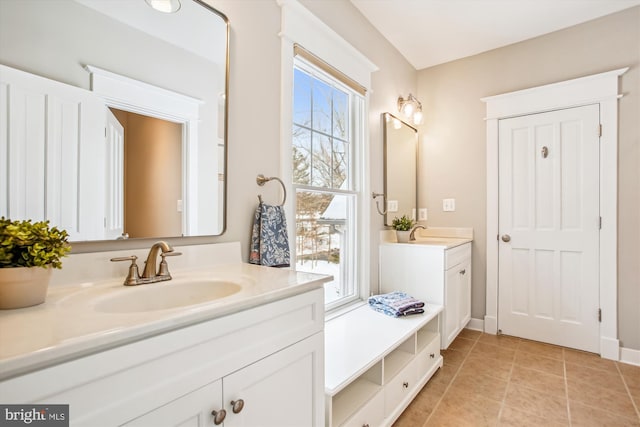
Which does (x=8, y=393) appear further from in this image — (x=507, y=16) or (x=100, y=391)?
(x=507, y=16)

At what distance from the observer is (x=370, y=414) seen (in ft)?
4.76

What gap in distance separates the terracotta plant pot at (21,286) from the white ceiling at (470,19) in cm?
244

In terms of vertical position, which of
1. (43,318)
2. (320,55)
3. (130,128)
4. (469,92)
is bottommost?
(43,318)

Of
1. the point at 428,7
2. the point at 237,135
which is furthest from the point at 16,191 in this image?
the point at 428,7

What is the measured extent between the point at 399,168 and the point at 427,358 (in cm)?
160

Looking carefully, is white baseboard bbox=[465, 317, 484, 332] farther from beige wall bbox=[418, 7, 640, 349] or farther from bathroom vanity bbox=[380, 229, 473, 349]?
bathroom vanity bbox=[380, 229, 473, 349]

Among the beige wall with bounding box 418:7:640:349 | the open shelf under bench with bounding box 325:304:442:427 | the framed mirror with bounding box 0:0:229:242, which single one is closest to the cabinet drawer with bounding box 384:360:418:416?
the open shelf under bench with bounding box 325:304:442:427

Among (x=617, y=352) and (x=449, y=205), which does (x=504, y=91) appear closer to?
(x=449, y=205)

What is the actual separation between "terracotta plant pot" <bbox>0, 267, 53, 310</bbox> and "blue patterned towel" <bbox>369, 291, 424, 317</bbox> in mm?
1769

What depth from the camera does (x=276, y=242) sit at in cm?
153

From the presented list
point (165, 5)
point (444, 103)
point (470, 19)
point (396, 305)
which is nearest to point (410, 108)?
point (444, 103)

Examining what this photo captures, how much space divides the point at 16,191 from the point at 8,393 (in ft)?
2.09

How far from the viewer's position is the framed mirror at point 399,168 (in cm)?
269

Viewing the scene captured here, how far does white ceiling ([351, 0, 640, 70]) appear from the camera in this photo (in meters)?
2.35
